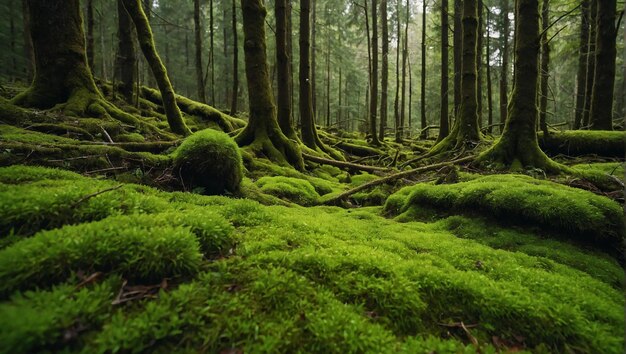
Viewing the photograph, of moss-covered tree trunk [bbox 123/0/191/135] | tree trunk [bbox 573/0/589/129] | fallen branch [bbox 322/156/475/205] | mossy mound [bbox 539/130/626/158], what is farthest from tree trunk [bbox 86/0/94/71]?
tree trunk [bbox 573/0/589/129]

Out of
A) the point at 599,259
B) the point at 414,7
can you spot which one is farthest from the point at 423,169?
the point at 414,7

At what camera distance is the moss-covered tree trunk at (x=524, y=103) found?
638cm

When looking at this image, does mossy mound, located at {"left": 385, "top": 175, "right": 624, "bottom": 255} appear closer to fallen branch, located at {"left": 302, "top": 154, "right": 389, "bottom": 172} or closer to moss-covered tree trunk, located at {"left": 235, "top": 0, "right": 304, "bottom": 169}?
moss-covered tree trunk, located at {"left": 235, "top": 0, "right": 304, "bottom": 169}

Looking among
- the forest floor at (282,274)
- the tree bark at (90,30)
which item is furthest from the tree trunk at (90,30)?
the forest floor at (282,274)

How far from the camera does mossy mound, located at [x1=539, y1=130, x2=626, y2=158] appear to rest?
309 inches

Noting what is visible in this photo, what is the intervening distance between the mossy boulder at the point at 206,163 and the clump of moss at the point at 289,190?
121 centimetres

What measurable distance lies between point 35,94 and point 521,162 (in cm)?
1115

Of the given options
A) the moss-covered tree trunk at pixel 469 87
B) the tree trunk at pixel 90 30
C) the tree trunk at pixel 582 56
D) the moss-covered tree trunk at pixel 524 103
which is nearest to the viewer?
the moss-covered tree trunk at pixel 524 103

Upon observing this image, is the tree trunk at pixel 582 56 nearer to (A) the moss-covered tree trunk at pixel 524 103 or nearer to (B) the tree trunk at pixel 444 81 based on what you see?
(B) the tree trunk at pixel 444 81

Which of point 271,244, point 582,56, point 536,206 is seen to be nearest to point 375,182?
point 536,206

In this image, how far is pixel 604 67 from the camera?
9.66m

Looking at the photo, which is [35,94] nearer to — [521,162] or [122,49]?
[122,49]

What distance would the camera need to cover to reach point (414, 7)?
1103 inches

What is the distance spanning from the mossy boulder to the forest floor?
33.2 inches
